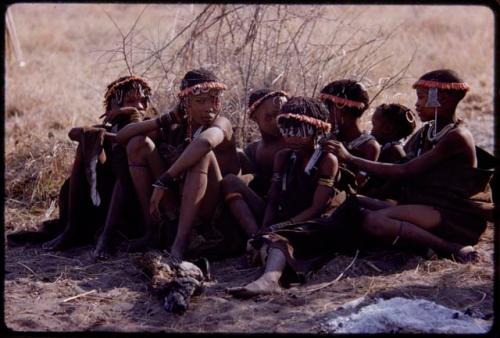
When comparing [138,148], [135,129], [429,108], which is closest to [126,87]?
[135,129]

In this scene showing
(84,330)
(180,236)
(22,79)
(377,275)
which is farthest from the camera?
(22,79)

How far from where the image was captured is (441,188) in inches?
172

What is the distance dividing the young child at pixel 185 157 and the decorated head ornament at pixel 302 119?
42 centimetres

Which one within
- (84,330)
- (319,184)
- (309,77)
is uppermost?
(309,77)

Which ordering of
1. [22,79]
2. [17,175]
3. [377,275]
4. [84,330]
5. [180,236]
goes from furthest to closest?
[22,79], [17,175], [180,236], [377,275], [84,330]

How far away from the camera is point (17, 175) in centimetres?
625

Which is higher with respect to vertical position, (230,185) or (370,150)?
(370,150)

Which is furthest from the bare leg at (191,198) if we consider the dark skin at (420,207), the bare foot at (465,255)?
the bare foot at (465,255)

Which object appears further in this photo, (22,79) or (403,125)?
(22,79)

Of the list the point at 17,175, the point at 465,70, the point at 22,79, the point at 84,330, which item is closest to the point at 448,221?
the point at 84,330

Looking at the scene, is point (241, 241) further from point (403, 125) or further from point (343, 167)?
point (403, 125)

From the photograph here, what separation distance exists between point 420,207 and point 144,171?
1693 mm

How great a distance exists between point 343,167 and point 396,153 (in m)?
0.47

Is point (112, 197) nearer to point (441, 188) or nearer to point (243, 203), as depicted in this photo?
point (243, 203)
